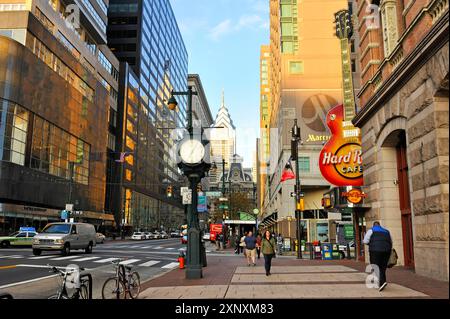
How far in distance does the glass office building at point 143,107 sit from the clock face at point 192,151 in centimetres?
6748

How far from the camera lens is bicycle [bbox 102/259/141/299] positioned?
7.75 metres

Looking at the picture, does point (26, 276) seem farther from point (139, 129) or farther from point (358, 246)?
point (139, 129)

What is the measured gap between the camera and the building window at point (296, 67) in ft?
160

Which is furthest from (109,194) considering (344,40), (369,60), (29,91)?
(369,60)

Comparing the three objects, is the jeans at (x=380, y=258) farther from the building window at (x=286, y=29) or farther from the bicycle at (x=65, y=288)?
the building window at (x=286, y=29)

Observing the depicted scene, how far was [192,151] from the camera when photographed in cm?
1138

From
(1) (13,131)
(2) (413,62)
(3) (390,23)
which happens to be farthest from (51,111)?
(2) (413,62)

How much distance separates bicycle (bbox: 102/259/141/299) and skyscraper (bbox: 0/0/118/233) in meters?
43.2

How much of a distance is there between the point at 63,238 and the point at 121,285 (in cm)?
1641

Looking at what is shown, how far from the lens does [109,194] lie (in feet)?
Result: 284

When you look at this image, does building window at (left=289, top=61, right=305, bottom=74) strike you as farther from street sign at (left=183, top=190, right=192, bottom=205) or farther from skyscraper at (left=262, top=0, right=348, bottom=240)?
street sign at (left=183, top=190, right=192, bottom=205)

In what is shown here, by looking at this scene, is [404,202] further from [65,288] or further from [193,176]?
[65,288]

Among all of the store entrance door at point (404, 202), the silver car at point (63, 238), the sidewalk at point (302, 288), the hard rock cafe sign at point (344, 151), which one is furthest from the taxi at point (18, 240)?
the store entrance door at point (404, 202)

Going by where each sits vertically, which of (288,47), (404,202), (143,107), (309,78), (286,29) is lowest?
(404,202)
